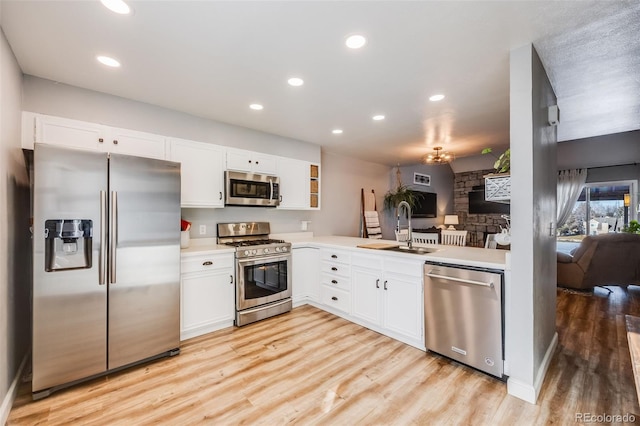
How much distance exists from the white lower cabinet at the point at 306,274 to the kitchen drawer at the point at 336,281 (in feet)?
0.55

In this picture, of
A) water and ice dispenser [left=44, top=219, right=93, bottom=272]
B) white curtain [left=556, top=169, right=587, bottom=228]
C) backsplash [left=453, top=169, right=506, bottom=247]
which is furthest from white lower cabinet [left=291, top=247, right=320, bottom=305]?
→ white curtain [left=556, top=169, right=587, bottom=228]

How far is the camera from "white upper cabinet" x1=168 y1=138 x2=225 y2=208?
306 centimetres

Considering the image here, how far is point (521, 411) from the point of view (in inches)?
71.3

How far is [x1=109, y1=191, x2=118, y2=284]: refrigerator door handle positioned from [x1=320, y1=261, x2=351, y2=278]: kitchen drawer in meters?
2.26

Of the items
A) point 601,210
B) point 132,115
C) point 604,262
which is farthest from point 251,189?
point 601,210

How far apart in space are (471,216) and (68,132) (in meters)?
8.10

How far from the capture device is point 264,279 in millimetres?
3367

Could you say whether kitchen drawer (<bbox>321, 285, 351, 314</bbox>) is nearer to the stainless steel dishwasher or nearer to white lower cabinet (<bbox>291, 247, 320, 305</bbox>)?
white lower cabinet (<bbox>291, 247, 320, 305</bbox>)

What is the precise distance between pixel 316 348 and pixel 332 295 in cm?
94

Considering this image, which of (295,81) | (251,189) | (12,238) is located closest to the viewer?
(12,238)

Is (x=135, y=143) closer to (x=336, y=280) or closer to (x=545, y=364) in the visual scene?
(x=336, y=280)

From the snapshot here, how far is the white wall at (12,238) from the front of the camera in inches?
69.6

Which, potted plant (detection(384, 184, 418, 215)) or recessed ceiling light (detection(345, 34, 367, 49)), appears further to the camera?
potted plant (detection(384, 184, 418, 215))

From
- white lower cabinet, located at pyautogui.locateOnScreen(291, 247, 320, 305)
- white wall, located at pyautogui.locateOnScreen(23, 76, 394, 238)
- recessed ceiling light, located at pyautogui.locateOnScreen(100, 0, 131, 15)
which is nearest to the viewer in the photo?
recessed ceiling light, located at pyautogui.locateOnScreen(100, 0, 131, 15)
